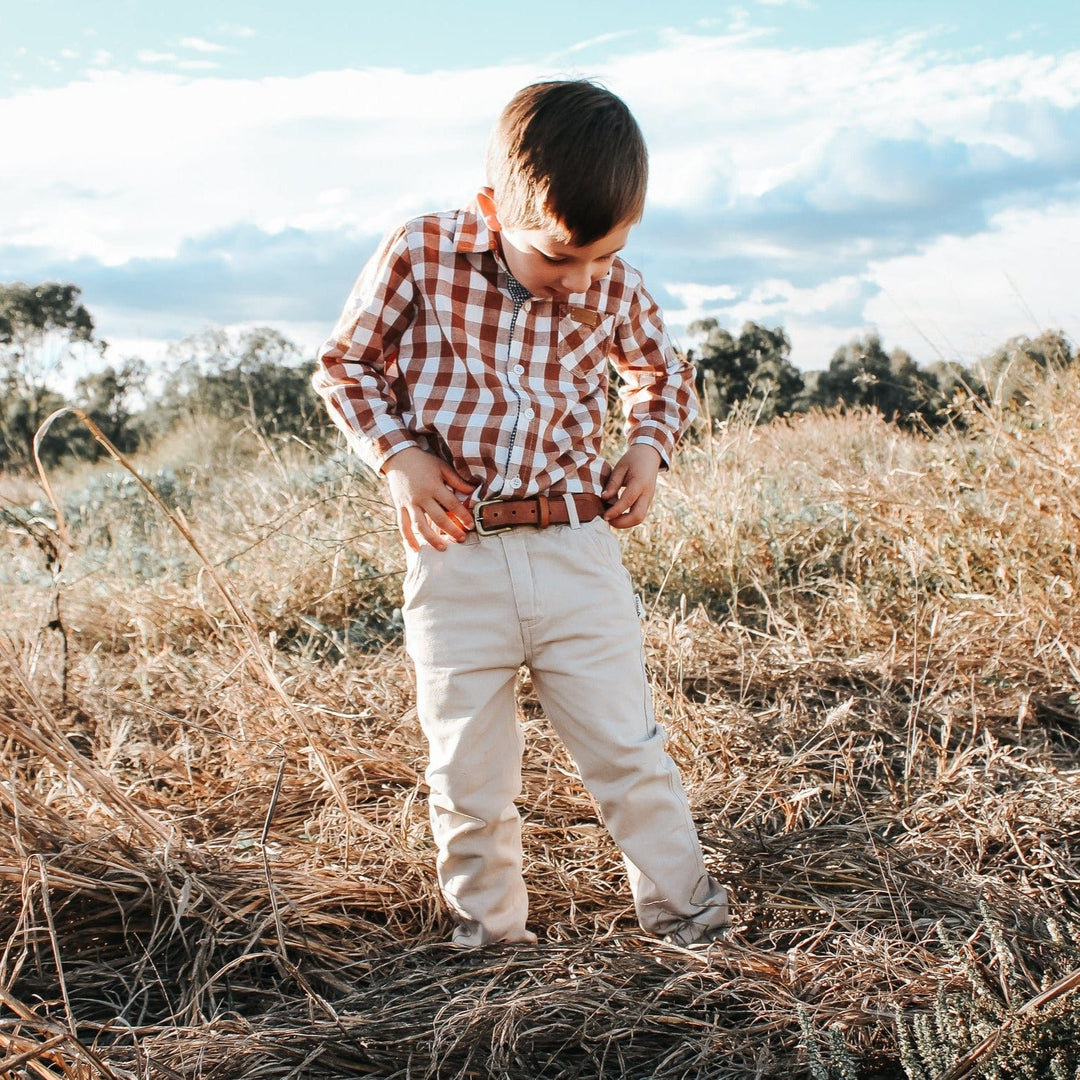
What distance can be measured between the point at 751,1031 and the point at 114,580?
352 cm

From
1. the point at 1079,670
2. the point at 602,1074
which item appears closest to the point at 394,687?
the point at 602,1074

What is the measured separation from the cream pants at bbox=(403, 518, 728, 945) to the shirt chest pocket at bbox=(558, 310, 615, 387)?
0.27 m

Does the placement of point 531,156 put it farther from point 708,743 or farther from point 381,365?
point 708,743

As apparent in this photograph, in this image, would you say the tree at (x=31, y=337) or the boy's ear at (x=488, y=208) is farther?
the tree at (x=31, y=337)

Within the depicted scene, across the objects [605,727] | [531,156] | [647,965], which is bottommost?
[647,965]

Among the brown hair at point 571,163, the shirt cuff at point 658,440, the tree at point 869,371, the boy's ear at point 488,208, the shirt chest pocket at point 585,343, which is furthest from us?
the tree at point 869,371

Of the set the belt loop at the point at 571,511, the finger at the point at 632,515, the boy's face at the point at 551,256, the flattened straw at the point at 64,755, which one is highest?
the boy's face at the point at 551,256

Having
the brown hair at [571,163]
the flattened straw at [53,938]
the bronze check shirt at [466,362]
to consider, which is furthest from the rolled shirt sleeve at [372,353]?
the flattened straw at [53,938]

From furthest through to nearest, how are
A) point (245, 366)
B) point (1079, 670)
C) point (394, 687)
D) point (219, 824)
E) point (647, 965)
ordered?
point (245, 366) < point (394, 687) < point (1079, 670) < point (219, 824) < point (647, 965)

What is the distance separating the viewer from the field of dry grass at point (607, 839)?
155 centimetres

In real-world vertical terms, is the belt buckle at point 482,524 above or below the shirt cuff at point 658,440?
below

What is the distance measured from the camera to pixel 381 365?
1.86 m

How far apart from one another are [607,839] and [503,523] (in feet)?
2.66

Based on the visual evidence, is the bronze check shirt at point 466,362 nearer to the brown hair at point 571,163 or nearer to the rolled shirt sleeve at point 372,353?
the rolled shirt sleeve at point 372,353
